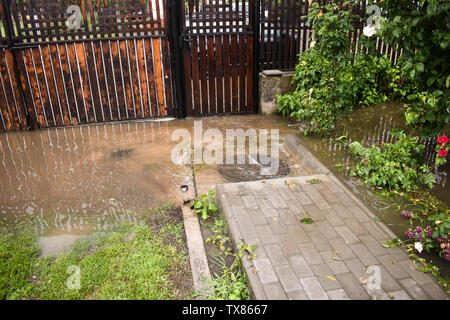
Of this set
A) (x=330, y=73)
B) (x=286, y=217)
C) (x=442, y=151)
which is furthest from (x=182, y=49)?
(x=442, y=151)

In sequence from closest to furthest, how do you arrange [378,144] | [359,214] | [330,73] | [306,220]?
[306,220], [359,214], [330,73], [378,144]

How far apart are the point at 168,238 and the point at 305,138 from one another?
3345 mm

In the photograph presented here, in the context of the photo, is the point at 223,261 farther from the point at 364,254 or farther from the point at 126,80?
the point at 126,80

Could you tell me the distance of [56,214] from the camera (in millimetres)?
4688

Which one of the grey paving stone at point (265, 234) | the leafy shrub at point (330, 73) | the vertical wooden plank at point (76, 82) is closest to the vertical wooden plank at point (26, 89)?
the vertical wooden plank at point (76, 82)

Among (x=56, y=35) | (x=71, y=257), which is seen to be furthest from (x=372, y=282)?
(x=56, y=35)

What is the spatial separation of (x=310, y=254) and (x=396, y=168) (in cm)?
206

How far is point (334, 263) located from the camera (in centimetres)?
343

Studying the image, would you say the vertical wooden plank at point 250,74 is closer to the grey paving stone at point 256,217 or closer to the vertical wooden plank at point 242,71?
the vertical wooden plank at point 242,71

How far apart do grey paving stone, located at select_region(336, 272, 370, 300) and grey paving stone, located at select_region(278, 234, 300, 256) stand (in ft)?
1.57

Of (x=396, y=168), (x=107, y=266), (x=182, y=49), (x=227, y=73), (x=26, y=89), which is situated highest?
(x=182, y=49)

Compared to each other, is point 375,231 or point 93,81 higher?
point 93,81

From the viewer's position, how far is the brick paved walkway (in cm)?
315

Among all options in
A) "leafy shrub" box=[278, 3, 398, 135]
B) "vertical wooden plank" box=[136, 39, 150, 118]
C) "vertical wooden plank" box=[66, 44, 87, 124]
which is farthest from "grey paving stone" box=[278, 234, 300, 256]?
"vertical wooden plank" box=[66, 44, 87, 124]
